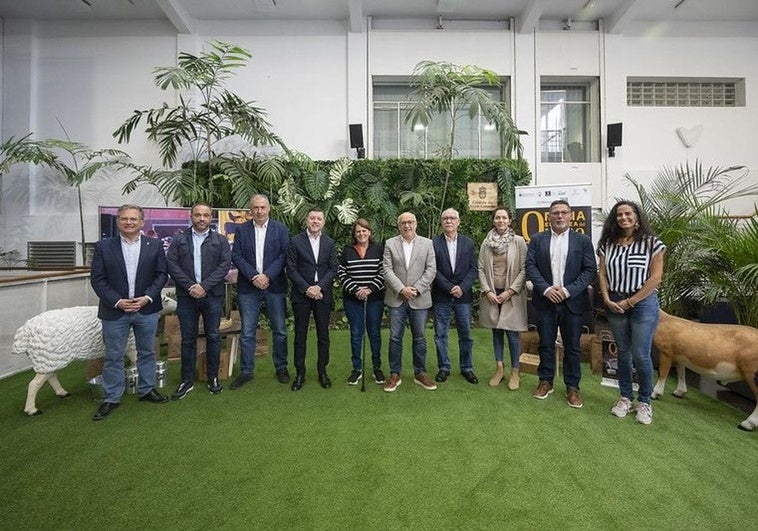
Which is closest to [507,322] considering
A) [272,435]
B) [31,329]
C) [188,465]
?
[272,435]

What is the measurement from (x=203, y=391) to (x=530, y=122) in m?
6.88

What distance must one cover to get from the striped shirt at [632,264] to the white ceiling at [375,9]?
19.0 feet

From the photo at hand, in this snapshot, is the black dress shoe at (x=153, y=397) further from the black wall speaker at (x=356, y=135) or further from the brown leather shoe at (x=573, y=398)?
the black wall speaker at (x=356, y=135)

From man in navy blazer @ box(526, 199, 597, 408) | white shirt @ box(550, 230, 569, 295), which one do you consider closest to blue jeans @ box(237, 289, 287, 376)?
man in navy blazer @ box(526, 199, 597, 408)

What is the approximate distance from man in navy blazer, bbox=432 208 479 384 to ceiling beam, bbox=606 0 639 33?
6.43m

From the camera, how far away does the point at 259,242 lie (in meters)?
3.28

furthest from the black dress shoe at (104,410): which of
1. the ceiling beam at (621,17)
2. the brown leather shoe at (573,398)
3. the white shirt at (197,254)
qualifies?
the ceiling beam at (621,17)

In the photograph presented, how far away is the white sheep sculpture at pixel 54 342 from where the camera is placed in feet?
8.75

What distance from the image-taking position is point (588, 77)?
7004 mm

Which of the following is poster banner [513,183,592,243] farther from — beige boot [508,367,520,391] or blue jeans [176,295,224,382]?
blue jeans [176,295,224,382]

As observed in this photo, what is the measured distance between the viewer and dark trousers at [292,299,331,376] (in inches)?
125

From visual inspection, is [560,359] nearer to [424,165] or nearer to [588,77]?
[424,165]

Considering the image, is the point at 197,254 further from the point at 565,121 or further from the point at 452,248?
the point at 565,121

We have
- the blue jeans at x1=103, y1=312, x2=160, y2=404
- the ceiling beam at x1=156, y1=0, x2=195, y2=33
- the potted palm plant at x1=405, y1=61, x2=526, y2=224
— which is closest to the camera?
the blue jeans at x1=103, y1=312, x2=160, y2=404
